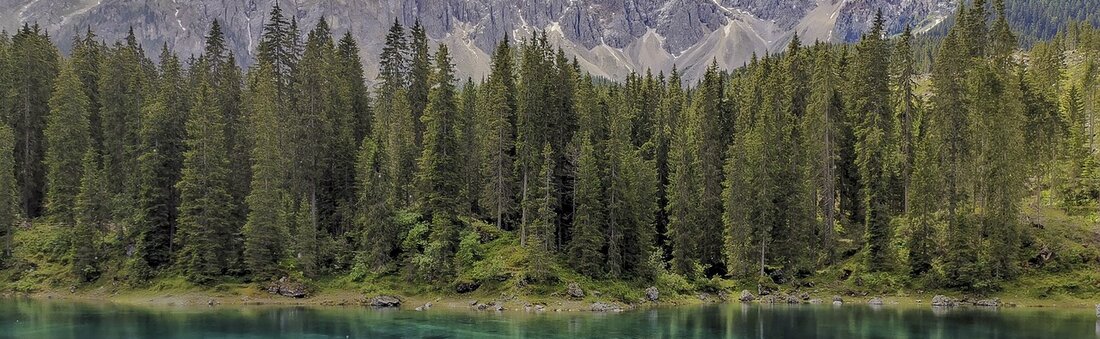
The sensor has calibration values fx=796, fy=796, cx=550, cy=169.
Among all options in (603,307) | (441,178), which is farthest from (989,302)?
(441,178)

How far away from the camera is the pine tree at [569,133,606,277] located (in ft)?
195

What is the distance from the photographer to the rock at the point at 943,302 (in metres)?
59.2

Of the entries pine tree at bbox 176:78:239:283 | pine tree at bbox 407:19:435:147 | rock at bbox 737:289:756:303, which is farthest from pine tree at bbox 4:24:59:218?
rock at bbox 737:289:756:303

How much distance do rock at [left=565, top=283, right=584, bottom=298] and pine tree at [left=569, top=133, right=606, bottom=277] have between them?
265 centimetres

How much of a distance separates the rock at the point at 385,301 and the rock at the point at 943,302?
40.0 metres

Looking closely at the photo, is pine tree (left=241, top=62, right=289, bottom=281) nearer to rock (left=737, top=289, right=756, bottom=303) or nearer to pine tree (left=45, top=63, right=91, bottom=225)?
pine tree (left=45, top=63, right=91, bottom=225)

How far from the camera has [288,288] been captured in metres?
60.4

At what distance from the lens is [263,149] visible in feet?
208

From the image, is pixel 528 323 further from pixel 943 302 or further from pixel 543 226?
pixel 943 302

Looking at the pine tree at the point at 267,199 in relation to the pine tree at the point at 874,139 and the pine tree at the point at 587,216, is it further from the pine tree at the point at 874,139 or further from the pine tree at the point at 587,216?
the pine tree at the point at 874,139

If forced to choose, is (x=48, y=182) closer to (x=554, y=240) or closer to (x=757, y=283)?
(x=554, y=240)

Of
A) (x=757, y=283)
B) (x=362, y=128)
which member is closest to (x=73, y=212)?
(x=362, y=128)

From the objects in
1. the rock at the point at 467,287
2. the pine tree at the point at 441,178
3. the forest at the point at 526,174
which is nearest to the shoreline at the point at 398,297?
the rock at the point at 467,287

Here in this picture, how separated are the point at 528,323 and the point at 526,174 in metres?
17.4
